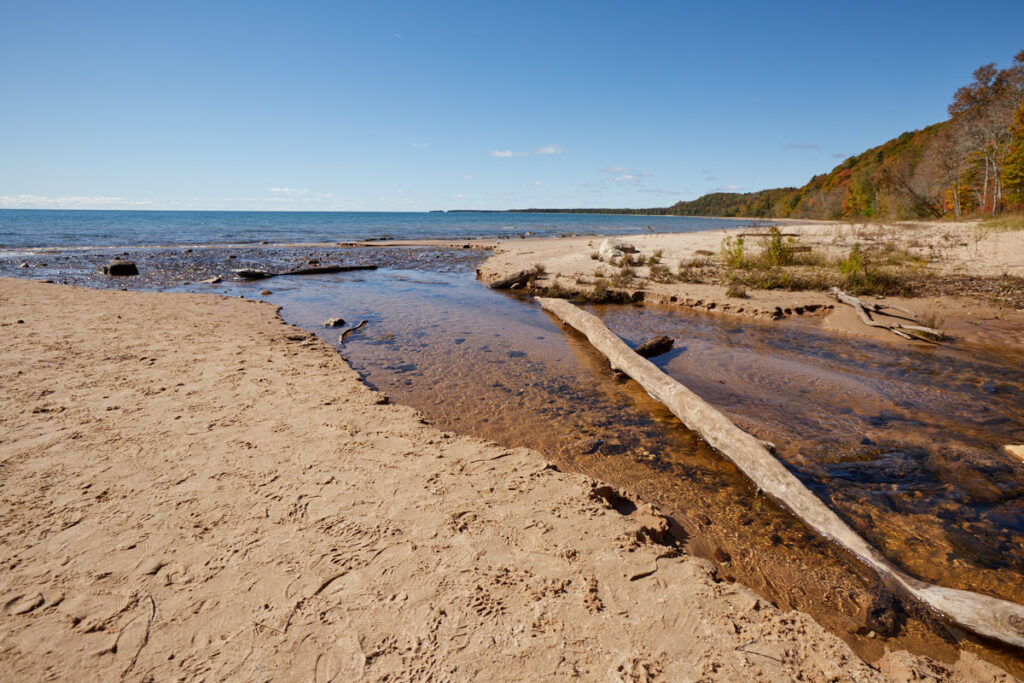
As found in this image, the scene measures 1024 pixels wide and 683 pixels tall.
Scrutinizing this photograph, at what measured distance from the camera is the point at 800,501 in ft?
11.6

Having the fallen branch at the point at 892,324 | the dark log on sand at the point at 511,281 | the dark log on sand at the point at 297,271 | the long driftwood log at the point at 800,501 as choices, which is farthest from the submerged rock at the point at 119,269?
the fallen branch at the point at 892,324

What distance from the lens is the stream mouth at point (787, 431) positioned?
3.02m

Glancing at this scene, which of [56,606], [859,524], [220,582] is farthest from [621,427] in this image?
[56,606]

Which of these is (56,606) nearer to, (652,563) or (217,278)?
(652,563)

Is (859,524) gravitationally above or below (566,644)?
below

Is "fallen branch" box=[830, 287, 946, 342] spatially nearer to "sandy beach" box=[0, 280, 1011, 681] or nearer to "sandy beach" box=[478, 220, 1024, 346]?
"sandy beach" box=[478, 220, 1024, 346]

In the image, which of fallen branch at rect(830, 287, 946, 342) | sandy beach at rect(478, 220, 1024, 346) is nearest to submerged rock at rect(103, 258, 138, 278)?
sandy beach at rect(478, 220, 1024, 346)

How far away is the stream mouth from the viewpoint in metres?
3.02

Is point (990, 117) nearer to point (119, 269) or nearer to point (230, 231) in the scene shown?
point (119, 269)

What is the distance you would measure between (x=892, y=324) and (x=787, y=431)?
637 cm

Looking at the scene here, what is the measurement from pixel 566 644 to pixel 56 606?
2.78m

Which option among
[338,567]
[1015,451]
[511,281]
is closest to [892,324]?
[1015,451]

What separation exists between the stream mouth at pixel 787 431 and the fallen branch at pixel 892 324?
63cm

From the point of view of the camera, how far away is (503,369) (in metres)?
7.17
